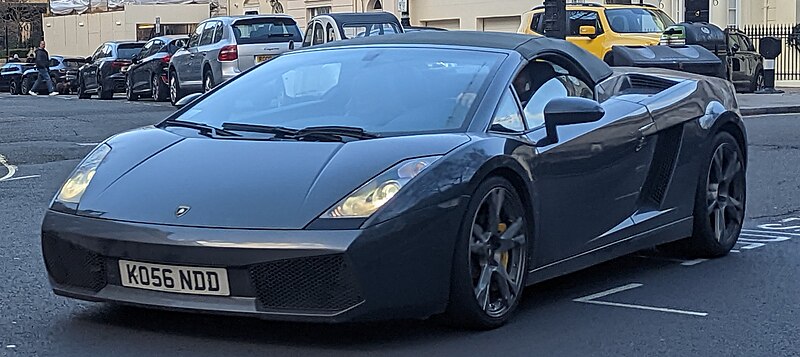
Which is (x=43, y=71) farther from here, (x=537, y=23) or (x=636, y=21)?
(x=636, y=21)

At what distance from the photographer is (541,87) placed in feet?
20.2

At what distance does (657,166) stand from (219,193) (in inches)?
100

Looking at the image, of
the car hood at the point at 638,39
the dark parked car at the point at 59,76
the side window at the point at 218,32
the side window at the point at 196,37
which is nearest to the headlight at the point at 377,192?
the car hood at the point at 638,39

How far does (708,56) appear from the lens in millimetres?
20266

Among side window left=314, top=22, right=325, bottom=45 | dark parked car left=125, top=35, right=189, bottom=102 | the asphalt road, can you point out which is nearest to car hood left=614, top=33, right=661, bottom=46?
side window left=314, top=22, right=325, bottom=45

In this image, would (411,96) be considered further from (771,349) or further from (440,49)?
(771,349)

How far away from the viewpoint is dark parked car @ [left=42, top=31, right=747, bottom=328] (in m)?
4.80

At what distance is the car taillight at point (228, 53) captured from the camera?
2242 centimetres

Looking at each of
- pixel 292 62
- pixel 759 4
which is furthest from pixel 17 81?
pixel 292 62

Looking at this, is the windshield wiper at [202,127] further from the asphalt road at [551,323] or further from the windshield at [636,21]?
the windshield at [636,21]

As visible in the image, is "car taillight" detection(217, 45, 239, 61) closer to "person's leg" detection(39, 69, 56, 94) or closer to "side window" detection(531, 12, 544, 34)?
"side window" detection(531, 12, 544, 34)

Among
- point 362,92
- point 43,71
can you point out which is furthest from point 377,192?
point 43,71

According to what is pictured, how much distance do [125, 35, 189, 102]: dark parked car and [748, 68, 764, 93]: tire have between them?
→ 1133 centimetres

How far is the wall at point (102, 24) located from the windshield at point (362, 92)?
4604 cm
